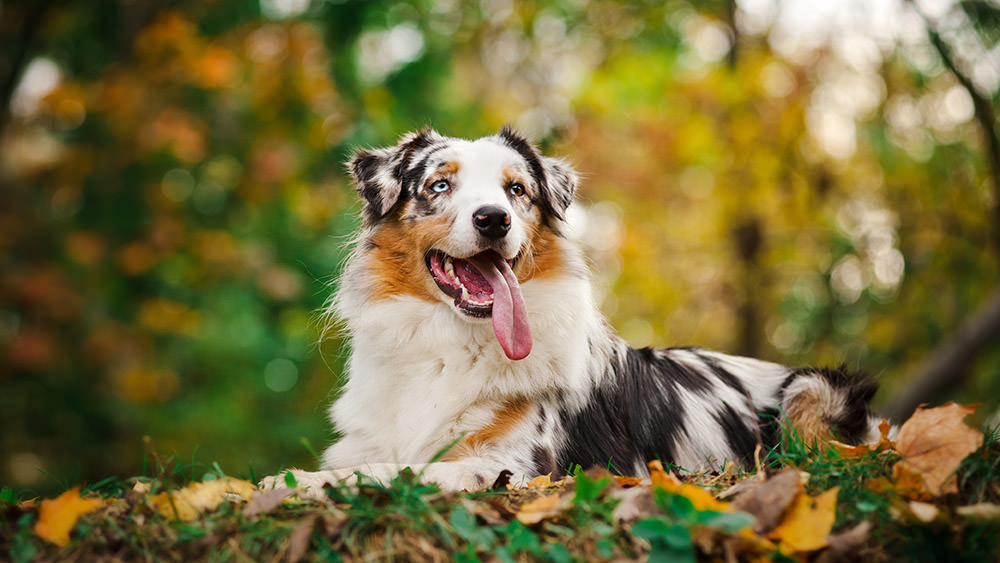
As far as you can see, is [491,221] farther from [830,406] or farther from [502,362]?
[830,406]

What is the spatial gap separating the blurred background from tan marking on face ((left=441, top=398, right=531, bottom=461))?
6140 mm

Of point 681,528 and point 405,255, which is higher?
point 405,255

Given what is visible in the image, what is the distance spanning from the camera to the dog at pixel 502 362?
11.8 ft

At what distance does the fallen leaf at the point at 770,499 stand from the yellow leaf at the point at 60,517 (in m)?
1.98

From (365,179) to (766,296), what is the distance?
31.7 ft

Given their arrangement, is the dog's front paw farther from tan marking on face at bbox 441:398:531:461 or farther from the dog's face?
the dog's face

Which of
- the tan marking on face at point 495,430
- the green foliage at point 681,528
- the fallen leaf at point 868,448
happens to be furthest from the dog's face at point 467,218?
the green foliage at point 681,528

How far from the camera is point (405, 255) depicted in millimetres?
4105

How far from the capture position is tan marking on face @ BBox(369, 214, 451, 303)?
3921mm

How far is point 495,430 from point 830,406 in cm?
186

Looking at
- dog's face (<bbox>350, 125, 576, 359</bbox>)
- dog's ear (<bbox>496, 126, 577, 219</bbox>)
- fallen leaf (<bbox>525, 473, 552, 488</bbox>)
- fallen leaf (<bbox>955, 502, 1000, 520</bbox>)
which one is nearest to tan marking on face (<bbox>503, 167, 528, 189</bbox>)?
dog's face (<bbox>350, 125, 576, 359</bbox>)

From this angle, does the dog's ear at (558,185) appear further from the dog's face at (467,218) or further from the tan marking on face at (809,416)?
the tan marking on face at (809,416)

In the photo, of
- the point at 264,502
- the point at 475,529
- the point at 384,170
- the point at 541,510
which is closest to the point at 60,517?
the point at 264,502

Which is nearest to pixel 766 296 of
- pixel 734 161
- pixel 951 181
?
pixel 734 161
